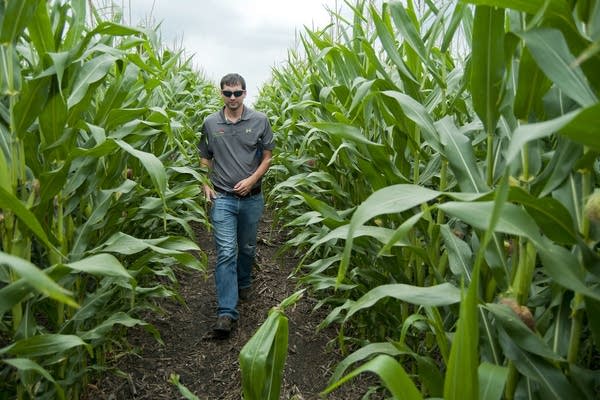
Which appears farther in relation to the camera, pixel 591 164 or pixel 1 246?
pixel 1 246

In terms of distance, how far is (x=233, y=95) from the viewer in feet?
11.9

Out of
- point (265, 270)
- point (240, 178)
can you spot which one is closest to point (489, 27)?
point (240, 178)

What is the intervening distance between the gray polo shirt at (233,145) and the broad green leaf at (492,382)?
2796 millimetres

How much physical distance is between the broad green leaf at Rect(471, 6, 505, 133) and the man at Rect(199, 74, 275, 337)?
2.46m

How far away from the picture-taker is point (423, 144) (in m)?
2.26

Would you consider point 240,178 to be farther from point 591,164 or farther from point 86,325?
point 591,164

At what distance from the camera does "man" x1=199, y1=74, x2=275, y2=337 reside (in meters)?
3.56

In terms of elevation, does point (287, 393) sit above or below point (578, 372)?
below

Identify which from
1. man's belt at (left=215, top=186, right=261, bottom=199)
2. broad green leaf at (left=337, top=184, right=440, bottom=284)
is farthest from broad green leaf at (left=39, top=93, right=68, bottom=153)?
man's belt at (left=215, top=186, right=261, bottom=199)

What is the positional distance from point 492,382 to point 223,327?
2.37 metres

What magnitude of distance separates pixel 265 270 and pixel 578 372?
3391mm

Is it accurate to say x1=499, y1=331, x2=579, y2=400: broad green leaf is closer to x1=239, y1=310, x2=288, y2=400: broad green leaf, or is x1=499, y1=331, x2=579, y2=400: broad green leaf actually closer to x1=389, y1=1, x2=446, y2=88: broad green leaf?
x1=239, y1=310, x2=288, y2=400: broad green leaf

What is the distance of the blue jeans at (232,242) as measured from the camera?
11.0 feet

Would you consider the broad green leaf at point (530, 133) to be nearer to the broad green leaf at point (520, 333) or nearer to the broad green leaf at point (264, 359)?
the broad green leaf at point (520, 333)
